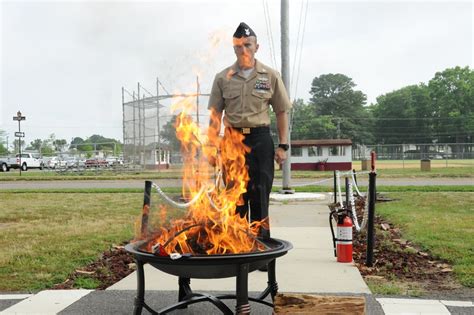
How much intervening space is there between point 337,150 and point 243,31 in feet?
105

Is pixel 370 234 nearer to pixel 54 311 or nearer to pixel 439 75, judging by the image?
pixel 54 311

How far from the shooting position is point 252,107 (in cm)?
442

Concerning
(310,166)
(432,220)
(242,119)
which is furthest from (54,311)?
(310,166)

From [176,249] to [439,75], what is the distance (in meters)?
106

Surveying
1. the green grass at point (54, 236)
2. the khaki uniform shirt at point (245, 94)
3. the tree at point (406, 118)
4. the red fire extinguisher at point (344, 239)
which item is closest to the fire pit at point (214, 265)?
the khaki uniform shirt at point (245, 94)

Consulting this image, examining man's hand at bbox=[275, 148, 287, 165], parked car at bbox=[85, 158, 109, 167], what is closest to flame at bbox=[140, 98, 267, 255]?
man's hand at bbox=[275, 148, 287, 165]

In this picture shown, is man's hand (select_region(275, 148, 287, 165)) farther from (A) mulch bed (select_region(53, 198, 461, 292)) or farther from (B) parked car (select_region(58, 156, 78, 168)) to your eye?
(B) parked car (select_region(58, 156, 78, 168))

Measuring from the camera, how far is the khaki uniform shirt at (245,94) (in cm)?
441

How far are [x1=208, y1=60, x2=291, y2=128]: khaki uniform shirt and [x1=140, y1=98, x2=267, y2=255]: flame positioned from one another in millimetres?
142

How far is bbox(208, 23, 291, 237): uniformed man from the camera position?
4.32 m

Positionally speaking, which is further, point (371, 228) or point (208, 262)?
point (371, 228)

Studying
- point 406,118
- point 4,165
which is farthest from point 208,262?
point 406,118

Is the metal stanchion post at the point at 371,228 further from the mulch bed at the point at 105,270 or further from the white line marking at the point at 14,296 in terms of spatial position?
the white line marking at the point at 14,296

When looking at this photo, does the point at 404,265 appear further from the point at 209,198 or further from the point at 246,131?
the point at 209,198
